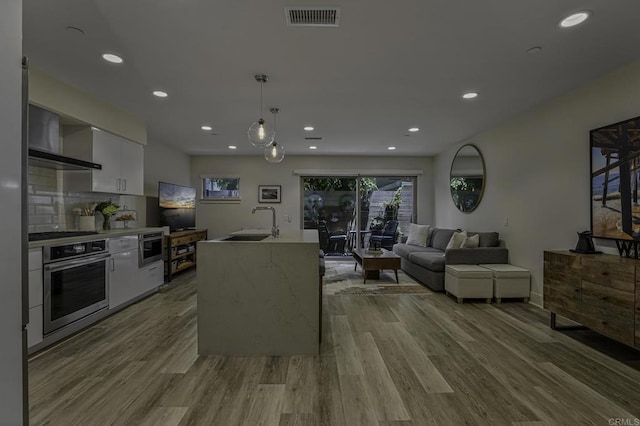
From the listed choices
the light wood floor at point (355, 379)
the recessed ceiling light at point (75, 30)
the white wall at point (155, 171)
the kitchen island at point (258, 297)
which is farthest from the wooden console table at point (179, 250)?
the recessed ceiling light at point (75, 30)

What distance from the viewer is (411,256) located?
552 centimetres

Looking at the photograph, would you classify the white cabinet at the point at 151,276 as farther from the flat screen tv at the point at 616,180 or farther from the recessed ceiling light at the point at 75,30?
the flat screen tv at the point at 616,180

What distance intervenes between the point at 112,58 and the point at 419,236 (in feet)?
18.8

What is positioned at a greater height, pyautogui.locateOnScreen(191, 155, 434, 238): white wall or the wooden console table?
pyautogui.locateOnScreen(191, 155, 434, 238): white wall

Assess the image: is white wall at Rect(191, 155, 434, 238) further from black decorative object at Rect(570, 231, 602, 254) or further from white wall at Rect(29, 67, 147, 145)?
black decorative object at Rect(570, 231, 602, 254)

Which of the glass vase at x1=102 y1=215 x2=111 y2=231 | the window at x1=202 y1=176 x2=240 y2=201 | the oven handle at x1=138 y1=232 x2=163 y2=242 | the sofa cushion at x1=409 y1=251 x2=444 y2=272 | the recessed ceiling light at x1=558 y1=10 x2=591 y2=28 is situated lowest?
the sofa cushion at x1=409 y1=251 x2=444 y2=272

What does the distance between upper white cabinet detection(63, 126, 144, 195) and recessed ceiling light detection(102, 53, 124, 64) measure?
1256 mm

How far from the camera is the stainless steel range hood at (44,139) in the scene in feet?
9.33

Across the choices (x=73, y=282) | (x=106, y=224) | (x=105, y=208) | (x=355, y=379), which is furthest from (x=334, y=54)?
(x=106, y=224)

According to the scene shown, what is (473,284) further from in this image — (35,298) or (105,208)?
(105,208)

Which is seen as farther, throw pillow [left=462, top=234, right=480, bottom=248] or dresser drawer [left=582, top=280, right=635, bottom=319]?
throw pillow [left=462, top=234, right=480, bottom=248]

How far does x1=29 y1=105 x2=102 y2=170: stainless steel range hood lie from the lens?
2.84 metres

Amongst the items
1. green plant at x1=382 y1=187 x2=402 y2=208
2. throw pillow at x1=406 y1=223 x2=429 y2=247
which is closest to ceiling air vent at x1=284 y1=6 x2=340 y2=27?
throw pillow at x1=406 y1=223 x2=429 y2=247

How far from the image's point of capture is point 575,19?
217 centimetres
